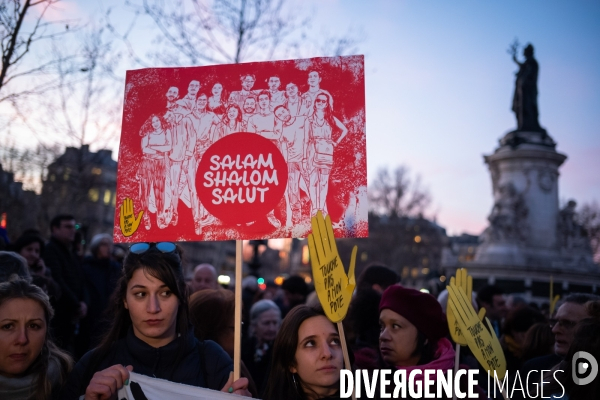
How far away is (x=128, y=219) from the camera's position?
3.63m

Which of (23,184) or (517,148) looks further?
(517,148)

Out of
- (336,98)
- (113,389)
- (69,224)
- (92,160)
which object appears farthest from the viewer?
(92,160)

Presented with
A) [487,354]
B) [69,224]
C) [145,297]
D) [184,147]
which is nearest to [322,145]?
[184,147]

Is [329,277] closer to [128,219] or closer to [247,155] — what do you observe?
[247,155]

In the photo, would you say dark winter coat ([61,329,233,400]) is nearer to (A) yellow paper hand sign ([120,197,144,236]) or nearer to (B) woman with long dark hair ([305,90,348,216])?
(A) yellow paper hand sign ([120,197,144,236])

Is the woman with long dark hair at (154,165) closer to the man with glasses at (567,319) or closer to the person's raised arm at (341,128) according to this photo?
the person's raised arm at (341,128)

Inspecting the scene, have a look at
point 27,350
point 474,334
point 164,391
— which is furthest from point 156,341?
point 474,334

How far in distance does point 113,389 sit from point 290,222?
47.8 inches

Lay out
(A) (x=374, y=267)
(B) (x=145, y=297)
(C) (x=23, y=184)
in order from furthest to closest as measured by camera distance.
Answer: (C) (x=23, y=184) < (A) (x=374, y=267) < (B) (x=145, y=297)

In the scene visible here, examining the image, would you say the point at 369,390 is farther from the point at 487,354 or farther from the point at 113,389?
the point at 113,389

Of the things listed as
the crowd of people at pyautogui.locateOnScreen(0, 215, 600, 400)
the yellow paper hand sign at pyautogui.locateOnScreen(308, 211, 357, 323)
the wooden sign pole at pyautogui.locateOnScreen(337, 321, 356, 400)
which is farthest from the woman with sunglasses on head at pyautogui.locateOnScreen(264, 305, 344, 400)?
the yellow paper hand sign at pyautogui.locateOnScreen(308, 211, 357, 323)

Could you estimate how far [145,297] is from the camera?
11.2ft

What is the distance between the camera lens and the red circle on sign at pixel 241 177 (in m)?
3.61

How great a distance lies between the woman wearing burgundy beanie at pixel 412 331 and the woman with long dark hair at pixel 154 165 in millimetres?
1542
